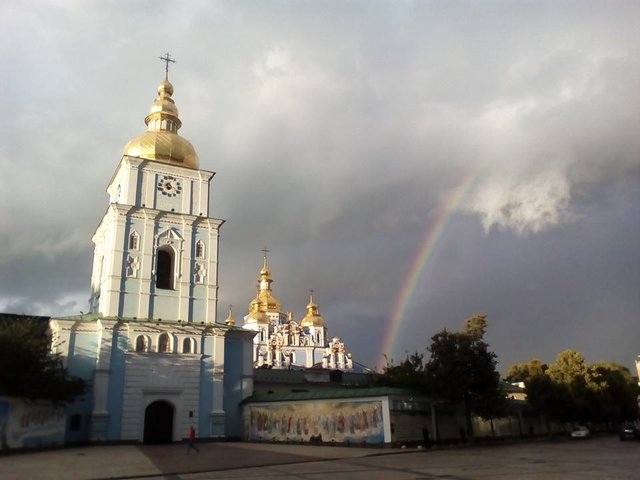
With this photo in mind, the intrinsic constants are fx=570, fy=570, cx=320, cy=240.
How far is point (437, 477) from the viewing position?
52.2ft

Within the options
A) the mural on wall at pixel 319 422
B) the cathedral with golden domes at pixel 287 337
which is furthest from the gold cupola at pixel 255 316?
the mural on wall at pixel 319 422

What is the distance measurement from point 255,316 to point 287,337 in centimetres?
677

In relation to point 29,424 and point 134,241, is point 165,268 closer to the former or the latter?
point 134,241

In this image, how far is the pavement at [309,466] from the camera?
16875 millimetres

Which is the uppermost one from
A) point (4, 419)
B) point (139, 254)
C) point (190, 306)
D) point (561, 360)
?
point (139, 254)

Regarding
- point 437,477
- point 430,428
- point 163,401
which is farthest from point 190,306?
point 437,477

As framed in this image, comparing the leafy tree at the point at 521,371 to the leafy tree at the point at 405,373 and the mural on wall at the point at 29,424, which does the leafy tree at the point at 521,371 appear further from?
the mural on wall at the point at 29,424

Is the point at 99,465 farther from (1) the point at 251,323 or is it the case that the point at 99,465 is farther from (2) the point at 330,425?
(1) the point at 251,323

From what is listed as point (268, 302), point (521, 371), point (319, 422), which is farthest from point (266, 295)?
point (319, 422)

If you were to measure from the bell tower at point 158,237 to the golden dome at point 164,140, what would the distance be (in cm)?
7

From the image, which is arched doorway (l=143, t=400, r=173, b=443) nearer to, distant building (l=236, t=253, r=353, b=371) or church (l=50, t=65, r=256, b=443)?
church (l=50, t=65, r=256, b=443)

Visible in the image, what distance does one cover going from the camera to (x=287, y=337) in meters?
97.8

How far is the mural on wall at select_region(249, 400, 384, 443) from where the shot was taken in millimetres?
30781

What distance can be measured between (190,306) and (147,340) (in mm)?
3898
